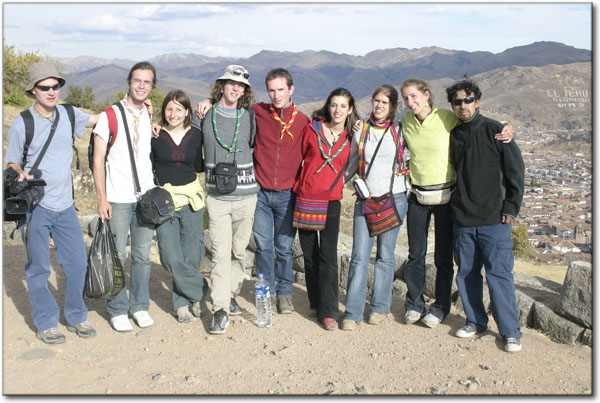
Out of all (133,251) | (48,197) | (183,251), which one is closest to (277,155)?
(183,251)

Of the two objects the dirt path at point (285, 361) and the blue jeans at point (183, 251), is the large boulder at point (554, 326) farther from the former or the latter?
the blue jeans at point (183, 251)

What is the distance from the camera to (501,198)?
450 centimetres

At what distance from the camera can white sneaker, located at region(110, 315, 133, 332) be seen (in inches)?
195

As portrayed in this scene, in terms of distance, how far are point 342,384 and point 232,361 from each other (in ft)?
3.27

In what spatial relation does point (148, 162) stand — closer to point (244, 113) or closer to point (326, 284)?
point (244, 113)

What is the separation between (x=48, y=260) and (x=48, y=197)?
1.93ft

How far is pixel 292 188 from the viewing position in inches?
202

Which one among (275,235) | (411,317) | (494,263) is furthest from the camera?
(275,235)

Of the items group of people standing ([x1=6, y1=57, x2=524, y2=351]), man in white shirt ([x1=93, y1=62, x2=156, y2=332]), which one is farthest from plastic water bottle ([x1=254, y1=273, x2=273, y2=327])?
man in white shirt ([x1=93, y1=62, x2=156, y2=332])

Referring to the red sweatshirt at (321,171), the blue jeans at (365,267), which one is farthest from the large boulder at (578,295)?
the red sweatshirt at (321,171)

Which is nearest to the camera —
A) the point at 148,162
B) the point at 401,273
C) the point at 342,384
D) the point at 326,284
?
the point at 342,384

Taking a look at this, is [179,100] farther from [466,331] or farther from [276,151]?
[466,331]

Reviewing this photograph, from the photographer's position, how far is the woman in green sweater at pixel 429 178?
4.71 meters

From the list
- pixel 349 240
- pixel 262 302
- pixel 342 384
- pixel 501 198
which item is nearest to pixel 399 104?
pixel 501 198
